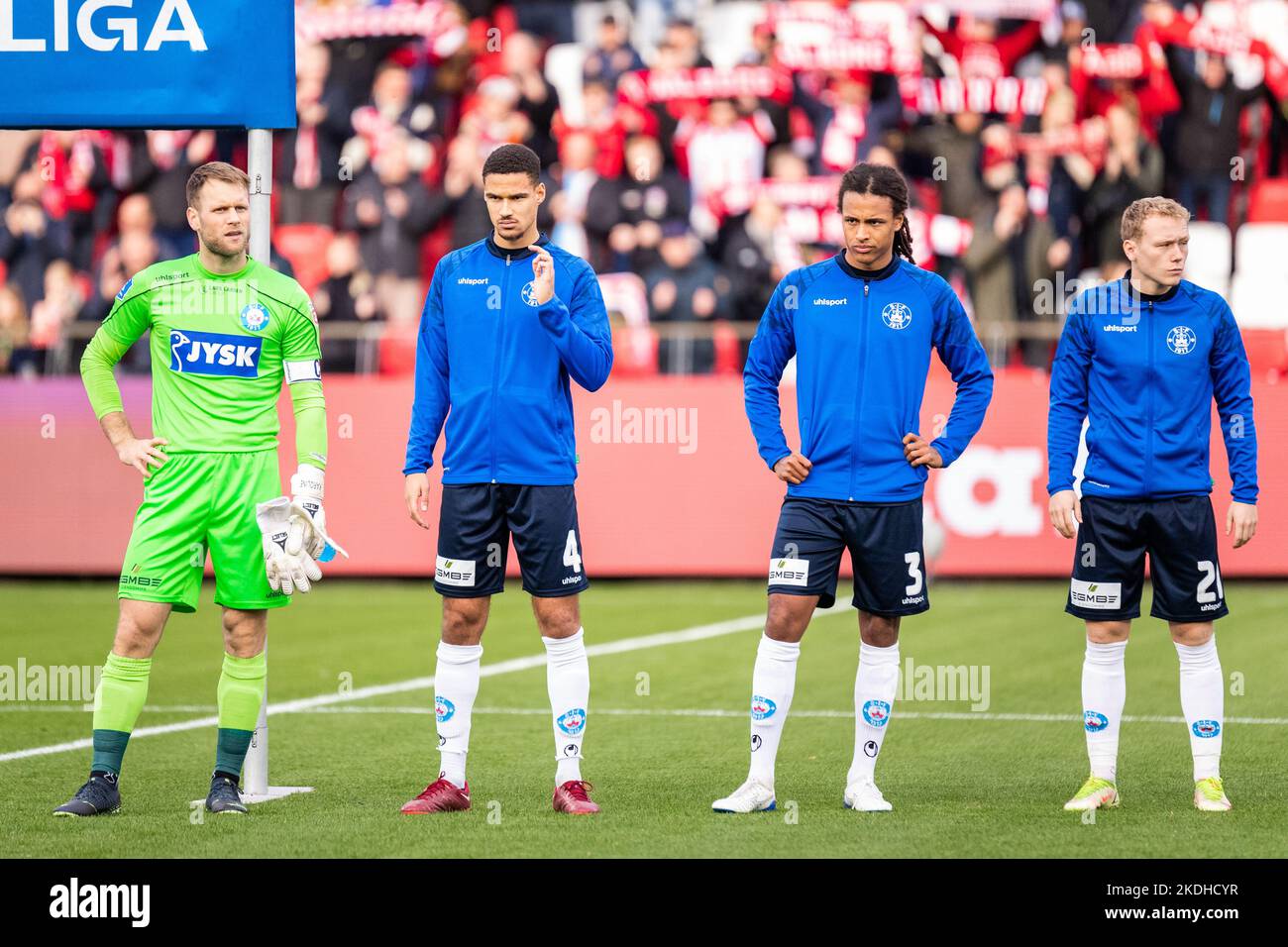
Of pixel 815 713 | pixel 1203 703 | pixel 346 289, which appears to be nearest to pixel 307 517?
pixel 1203 703

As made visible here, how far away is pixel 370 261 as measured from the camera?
53.6ft

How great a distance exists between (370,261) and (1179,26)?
7067 millimetres

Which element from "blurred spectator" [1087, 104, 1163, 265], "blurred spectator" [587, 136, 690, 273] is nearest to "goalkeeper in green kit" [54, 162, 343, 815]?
"blurred spectator" [587, 136, 690, 273]

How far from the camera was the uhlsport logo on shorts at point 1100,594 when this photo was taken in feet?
22.4

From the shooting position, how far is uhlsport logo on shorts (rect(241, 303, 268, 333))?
6758 millimetres

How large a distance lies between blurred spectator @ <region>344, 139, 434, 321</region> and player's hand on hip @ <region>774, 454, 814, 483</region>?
9786mm

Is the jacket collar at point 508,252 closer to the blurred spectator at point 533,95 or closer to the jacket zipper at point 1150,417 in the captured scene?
the jacket zipper at point 1150,417

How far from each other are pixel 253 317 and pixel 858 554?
2.17 meters

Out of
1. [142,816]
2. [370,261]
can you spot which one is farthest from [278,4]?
[370,261]

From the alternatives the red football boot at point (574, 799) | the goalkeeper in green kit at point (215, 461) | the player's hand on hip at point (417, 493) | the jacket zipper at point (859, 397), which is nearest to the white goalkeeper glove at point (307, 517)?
the goalkeeper in green kit at point (215, 461)

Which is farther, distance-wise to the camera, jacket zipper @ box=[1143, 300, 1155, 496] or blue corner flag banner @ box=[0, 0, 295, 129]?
blue corner flag banner @ box=[0, 0, 295, 129]

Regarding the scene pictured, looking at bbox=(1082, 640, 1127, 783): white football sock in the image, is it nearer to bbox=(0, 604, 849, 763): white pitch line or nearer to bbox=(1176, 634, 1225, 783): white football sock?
bbox=(1176, 634, 1225, 783): white football sock

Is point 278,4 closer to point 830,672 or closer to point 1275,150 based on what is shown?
point 830,672

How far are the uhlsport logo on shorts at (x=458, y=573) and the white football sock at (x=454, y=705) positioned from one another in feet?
0.74
